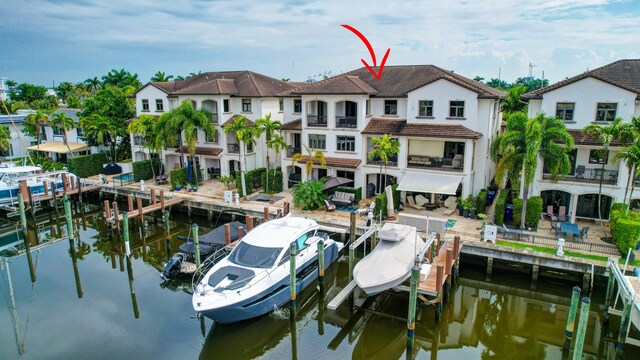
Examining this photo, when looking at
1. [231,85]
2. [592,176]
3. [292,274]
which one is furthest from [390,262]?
[231,85]

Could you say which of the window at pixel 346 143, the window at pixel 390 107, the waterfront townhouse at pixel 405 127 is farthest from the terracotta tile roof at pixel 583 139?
the window at pixel 346 143

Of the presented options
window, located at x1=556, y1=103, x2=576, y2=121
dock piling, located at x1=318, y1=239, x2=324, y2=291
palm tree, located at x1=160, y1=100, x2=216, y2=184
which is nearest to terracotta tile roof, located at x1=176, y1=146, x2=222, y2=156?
palm tree, located at x1=160, y1=100, x2=216, y2=184

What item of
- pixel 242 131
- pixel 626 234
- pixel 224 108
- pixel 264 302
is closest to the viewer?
pixel 264 302

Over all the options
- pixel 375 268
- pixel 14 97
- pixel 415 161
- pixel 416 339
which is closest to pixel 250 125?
pixel 415 161

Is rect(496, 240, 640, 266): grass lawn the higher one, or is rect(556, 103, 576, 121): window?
rect(556, 103, 576, 121): window

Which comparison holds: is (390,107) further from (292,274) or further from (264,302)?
(264,302)

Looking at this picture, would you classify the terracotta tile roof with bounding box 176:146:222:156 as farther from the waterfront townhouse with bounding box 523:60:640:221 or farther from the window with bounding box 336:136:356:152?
the waterfront townhouse with bounding box 523:60:640:221
